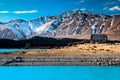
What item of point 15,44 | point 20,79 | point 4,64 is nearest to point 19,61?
point 4,64

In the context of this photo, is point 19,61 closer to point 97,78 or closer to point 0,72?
point 0,72

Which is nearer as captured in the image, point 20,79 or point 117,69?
point 20,79

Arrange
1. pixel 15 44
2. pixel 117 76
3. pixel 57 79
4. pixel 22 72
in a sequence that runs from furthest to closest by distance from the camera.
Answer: pixel 15 44
pixel 22 72
pixel 117 76
pixel 57 79

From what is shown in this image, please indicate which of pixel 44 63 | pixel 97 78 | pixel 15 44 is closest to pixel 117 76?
pixel 97 78

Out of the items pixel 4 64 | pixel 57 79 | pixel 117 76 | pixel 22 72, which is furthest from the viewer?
pixel 4 64

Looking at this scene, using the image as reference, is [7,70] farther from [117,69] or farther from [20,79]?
[117,69]

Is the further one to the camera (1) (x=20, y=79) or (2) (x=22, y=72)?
(2) (x=22, y=72)
